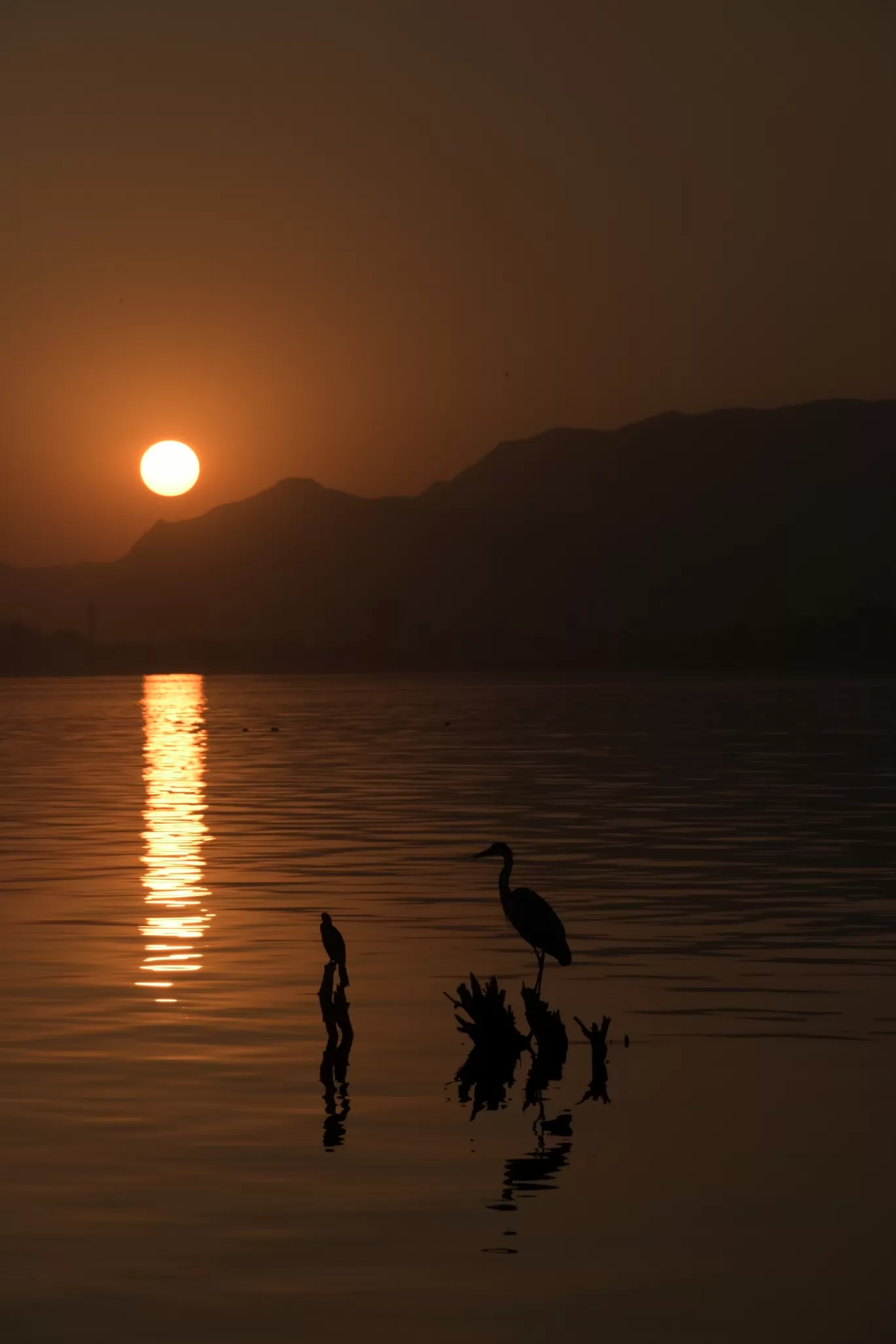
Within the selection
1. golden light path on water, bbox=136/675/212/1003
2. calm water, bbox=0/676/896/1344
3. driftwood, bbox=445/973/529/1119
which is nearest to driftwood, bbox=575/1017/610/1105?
calm water, bbox=0/676/896/1344

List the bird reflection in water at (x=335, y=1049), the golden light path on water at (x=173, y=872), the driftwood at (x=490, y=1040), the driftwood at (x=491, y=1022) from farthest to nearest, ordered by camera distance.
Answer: the golden light path on water at (x=173, y=872) < the driftwood at (x=491, y=1022) < the driftwood at (x=490, y=1040) < the bird reflection in water at (x=335, y=1049)

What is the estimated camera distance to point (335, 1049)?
20.0m

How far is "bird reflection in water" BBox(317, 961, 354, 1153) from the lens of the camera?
59.6 ft

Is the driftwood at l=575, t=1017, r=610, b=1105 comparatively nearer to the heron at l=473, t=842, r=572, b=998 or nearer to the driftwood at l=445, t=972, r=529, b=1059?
the driftwood at l=445, t=972, r=529, b=1059

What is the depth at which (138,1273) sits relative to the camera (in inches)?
Result: 524

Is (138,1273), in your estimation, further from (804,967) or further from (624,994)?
(804,967)

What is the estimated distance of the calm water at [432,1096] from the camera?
12984 mm

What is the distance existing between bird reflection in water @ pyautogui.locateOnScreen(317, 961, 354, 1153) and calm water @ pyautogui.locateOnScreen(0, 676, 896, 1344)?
10cm

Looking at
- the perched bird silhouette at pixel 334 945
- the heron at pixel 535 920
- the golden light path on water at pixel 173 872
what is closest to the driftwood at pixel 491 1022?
the perched bird silhouette at pixel 334 945

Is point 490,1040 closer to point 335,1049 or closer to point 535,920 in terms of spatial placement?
point 335,1049

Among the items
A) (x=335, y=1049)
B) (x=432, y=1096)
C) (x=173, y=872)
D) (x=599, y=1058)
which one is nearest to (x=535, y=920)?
(x=335, y=1049)

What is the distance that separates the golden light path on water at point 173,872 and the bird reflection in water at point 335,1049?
3576mm

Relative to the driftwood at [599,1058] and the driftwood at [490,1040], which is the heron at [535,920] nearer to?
the driftwood at [490,1040]

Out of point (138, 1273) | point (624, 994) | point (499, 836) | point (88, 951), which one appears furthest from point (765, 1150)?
point (499, 836)
